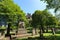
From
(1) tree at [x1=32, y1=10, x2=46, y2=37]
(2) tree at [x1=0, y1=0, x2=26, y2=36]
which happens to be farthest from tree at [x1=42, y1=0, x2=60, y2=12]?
(1) tree at [x1=32, y1=10, x2=46, y2=37]

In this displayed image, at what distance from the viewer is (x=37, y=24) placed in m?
62.8

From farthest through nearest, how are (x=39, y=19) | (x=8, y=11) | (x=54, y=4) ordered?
(x=39, y=19), (x=8, y=11), (x=54, y=4)

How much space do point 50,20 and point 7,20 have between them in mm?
29144

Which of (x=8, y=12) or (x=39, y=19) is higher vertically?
(x=8, y=12)

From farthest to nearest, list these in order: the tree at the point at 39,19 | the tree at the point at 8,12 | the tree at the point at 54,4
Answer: the tree at the point at 39,19, the tree at the point at 8,12, the tree at the point at 54,4

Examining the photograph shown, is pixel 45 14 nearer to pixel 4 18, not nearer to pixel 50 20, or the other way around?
pixel 50 20

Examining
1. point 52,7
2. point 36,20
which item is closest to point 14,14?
point 52,7

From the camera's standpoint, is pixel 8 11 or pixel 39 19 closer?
pixel 8 11

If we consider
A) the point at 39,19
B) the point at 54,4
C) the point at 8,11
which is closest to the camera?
the point at 54,4

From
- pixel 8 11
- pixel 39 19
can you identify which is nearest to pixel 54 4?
pixel 8 11

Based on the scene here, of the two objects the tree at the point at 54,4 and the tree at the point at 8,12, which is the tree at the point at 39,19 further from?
the tree at the point at 54,4

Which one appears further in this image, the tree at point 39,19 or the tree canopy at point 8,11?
the tree at point 39,19

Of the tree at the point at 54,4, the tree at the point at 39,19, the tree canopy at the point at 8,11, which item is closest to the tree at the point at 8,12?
the tree canopy at the point at 8,11

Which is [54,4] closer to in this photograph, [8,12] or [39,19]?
[8,12]
